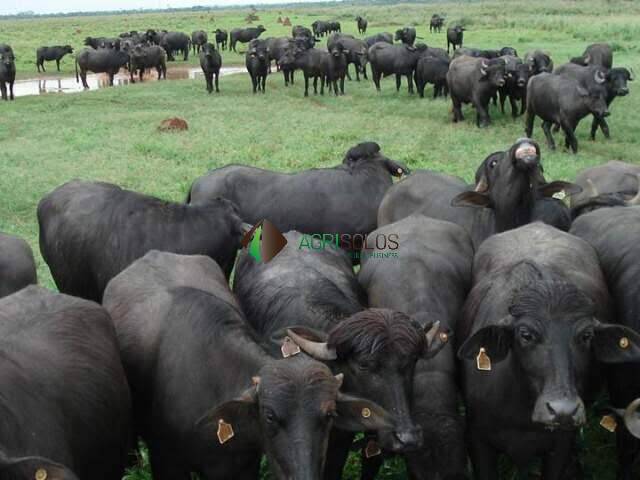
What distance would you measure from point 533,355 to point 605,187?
5155mm

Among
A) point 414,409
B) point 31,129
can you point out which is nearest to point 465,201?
point 414,409

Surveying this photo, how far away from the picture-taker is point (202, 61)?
23.3m

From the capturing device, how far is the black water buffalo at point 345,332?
4.18m

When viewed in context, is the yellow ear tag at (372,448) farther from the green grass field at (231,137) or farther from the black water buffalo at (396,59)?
the black water buffalo at (396,59)

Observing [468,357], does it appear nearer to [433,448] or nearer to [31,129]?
[433,448]

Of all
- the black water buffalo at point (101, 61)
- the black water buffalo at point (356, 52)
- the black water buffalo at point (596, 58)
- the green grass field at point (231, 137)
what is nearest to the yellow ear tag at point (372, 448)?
the green grass field at point (231, 137)

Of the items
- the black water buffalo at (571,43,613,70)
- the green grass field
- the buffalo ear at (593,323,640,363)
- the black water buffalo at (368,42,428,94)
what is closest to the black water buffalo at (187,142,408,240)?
A: the green grass field

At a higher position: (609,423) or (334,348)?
(334,348)

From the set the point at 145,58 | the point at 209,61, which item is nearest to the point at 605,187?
the point at 209,61

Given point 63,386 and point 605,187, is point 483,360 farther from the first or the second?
point 605,187

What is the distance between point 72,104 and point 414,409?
19.1 m

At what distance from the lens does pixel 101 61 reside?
28.5m

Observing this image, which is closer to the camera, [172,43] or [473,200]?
[473,200]

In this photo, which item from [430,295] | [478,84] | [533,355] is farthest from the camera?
[478,84]
